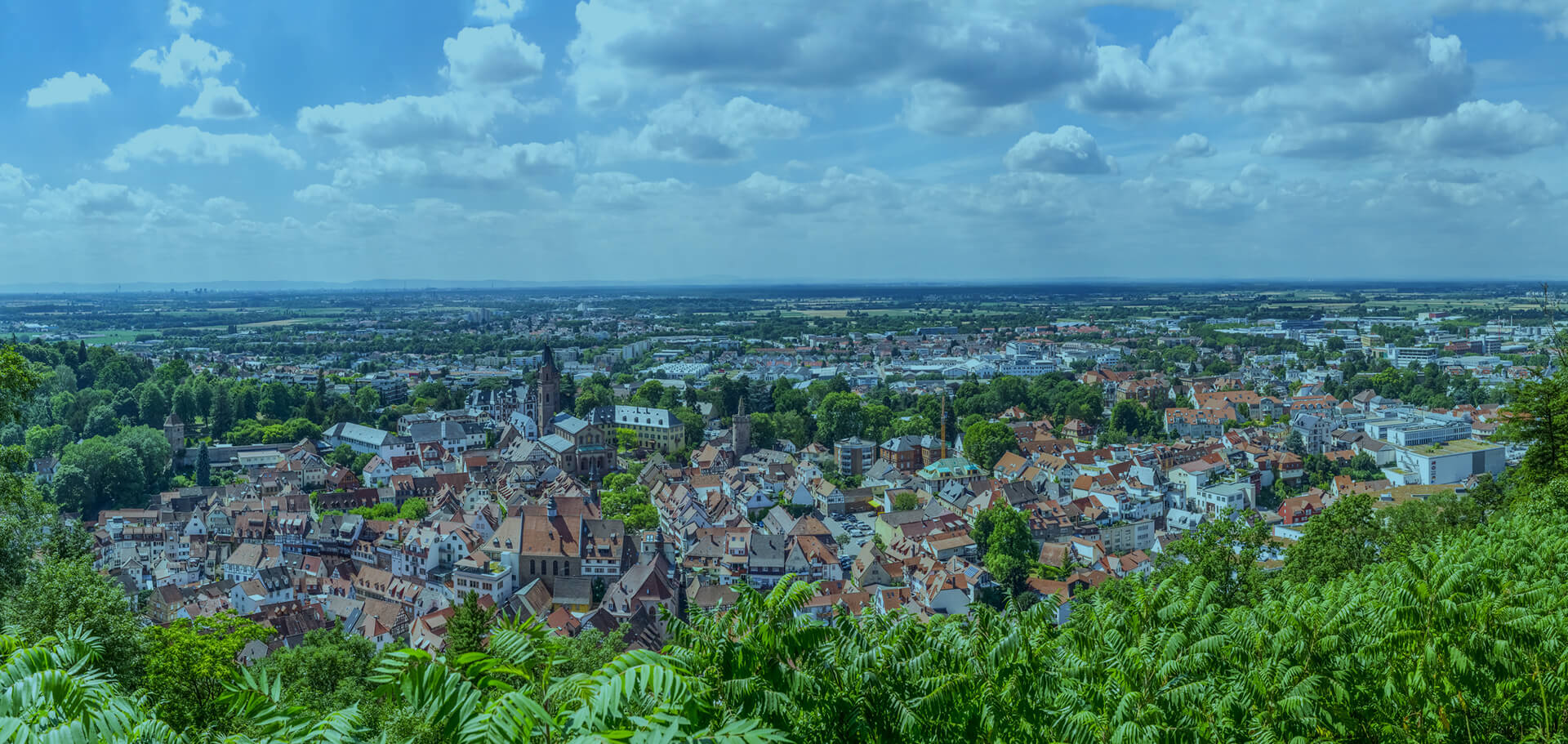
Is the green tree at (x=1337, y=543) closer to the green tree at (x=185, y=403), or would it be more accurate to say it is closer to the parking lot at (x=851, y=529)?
the parking lot at (x=851, y=529)

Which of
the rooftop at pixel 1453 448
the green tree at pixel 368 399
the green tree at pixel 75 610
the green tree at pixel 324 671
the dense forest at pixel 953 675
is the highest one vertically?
the dense forest at pixel 953 675

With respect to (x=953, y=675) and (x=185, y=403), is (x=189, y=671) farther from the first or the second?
(x=185, y=403)

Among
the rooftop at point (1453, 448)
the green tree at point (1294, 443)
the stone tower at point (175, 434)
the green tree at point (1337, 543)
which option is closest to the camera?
the green tree at point (1337, 543)

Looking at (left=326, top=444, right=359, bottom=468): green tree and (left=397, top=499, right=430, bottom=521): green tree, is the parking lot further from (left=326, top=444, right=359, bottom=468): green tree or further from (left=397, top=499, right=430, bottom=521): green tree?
(left=326, top=444, right=359, bottom=468): green tree

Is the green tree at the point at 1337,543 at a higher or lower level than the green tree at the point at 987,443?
higher

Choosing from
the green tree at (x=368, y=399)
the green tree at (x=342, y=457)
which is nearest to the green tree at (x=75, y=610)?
the green tree at (x=342, y=457)

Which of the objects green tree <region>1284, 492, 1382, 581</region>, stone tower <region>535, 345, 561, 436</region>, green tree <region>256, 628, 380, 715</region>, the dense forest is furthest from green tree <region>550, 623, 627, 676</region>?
stone tower <region>535, 345, 561, 436</region>

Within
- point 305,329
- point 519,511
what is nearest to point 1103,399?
point 519,511
